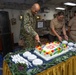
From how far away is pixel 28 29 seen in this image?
2.81 meters

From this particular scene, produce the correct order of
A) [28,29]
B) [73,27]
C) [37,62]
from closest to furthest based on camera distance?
[37,62]
[28,29]
[73,27]

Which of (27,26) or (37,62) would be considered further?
(27,26)

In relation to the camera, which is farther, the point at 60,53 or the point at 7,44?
the point at 7,44

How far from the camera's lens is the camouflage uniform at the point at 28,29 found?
281 cm

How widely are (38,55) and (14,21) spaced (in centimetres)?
531

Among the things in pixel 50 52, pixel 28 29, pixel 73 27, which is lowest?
pixel 50 52

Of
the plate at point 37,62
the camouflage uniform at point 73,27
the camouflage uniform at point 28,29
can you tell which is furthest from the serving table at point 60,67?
the camouflage uniform at point 73,27

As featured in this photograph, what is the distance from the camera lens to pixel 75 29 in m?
4.08

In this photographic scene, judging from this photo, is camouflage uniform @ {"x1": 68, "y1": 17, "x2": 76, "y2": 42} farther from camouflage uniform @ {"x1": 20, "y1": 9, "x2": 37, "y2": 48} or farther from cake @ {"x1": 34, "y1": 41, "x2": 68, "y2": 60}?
cake @ {"x1": 34, "y1": 41, "x2": 68, "y2": 60}

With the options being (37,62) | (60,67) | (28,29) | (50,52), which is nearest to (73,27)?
(28,29)

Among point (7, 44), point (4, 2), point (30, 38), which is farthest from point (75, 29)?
point (4, 2)

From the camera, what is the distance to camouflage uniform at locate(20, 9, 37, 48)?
2.81 meters

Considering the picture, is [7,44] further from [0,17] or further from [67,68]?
[67,68]

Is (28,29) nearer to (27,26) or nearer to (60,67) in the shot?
(27,26)
